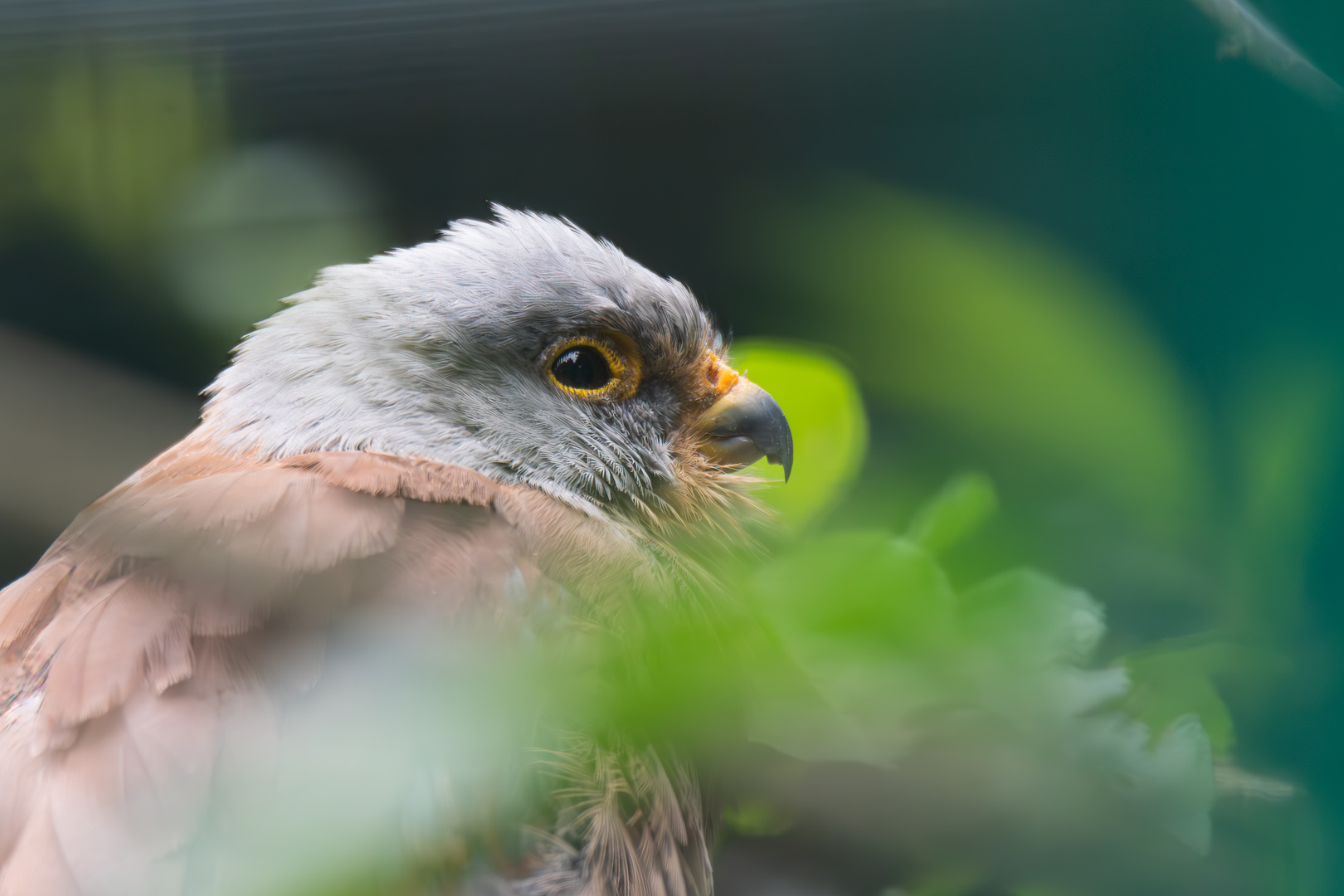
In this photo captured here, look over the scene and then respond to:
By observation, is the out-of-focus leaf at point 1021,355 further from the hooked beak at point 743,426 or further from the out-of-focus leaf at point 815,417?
the hooked beak at point 743,426

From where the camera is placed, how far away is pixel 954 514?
0.97 ft

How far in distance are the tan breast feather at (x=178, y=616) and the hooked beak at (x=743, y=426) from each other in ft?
1.41

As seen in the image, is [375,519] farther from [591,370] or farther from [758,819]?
[758,819]

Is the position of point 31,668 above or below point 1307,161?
below

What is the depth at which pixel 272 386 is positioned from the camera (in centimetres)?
138

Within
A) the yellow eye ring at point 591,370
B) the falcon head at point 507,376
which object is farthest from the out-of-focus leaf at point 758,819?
the yellow eye ring at point 591,370

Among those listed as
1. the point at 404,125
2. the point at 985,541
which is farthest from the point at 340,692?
the point at 404,125

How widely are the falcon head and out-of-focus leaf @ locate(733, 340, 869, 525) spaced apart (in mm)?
733

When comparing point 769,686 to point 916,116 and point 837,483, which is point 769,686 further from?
point 916,116

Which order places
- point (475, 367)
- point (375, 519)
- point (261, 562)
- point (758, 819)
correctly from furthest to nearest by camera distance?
1. point (475, 367)
2. point (375, 519)
3. point (261, 562)
4. point (758, 819)

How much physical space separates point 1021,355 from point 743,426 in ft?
3.87

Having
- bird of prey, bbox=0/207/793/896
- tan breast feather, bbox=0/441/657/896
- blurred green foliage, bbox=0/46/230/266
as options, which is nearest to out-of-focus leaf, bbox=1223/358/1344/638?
bird of prey, bbox=0/207/793/896

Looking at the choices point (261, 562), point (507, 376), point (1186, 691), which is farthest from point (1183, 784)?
point (507, 376)

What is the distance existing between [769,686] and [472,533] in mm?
768
